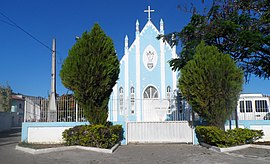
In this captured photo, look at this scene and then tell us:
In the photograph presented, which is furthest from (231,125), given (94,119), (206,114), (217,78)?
(94,119)

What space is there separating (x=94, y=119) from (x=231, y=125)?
679cm

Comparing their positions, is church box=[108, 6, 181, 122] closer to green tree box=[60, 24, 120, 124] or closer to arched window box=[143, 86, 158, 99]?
arched window box=[143, 86, 158, 99]

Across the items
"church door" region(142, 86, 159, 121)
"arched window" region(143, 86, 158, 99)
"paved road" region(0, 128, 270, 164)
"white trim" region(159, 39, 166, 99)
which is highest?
"white trim" region(159, 39, 166, 99)

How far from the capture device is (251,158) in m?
8.35

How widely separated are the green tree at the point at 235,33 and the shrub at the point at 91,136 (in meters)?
5.88

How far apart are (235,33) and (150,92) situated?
9639mm

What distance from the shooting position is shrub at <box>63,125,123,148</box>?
10.3m

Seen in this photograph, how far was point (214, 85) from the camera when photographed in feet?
35.3

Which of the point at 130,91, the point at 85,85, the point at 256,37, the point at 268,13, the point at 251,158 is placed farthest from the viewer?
the point at 130,91

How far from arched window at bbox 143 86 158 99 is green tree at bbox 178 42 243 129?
9330mm

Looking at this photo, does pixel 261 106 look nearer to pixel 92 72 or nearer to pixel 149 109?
pixel 149 109

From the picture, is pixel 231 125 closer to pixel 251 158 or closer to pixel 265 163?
pixel 251 158

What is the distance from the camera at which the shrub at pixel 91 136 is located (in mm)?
10281

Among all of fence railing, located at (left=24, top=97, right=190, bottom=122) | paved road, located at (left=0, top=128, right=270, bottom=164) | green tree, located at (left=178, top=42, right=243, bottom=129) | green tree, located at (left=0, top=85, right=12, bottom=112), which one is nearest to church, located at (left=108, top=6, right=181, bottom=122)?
fence railing, located at (left=24, top=97, right=190, bottom=122)
